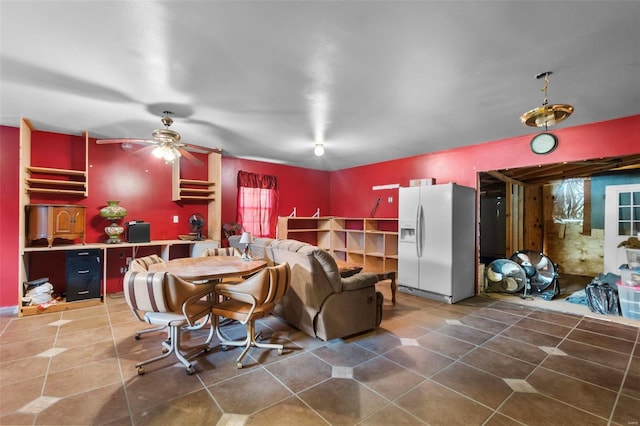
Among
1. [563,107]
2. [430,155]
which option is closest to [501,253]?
[430,155]

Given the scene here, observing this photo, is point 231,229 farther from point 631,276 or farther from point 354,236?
point 631,276

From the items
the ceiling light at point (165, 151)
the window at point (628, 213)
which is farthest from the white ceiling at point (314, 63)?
the window at point (628, 213)

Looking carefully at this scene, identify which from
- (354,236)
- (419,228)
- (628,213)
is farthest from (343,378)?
(628,213)

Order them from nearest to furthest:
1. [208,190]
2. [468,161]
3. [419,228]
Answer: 1. [419,228]
2. [468,161]
3. [208,190]

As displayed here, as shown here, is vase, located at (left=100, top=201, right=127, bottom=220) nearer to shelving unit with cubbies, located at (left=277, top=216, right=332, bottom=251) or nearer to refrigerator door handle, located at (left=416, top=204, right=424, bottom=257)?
shelving unit with cubbies, located at (left=277, top=216, right=332, bottom=251)

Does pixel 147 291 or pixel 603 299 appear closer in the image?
pixel 147 291

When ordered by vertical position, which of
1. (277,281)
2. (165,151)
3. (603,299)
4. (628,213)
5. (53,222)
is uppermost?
(165,151)

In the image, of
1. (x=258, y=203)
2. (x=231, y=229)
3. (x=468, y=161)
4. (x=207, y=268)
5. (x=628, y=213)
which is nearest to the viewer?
(x=207, y=268)

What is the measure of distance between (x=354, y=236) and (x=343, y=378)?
4.32 metres

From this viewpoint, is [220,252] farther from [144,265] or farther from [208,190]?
[208,190]

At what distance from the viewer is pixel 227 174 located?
226 inches

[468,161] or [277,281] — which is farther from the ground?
[468,161]

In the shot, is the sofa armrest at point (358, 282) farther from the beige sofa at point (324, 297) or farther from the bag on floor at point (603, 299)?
the bag on floor at point (603, 299)

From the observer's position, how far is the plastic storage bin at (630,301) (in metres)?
3.49
